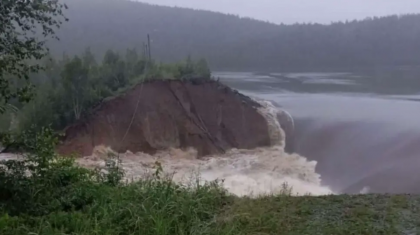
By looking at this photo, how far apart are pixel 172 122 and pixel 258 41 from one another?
1935 cm

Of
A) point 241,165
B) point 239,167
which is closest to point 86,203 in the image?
point 239,167

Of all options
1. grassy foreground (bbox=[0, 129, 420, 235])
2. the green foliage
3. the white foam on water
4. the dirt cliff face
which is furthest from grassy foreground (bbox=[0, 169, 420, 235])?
the dirt cliff face

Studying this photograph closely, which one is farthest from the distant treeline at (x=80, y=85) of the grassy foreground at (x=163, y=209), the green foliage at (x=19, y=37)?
the grassy foreground at (x=163, y=209)

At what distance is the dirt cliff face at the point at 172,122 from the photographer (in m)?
17.0

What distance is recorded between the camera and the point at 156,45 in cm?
3538

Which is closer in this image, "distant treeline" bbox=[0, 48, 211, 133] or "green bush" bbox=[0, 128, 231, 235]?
"green bush" bbox=[0, 128, 231, 235]

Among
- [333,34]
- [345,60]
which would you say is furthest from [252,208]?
[333,34]

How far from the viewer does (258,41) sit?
3647cm

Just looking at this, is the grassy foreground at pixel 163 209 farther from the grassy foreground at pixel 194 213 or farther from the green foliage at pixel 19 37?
the green foliage at pixel 19 37

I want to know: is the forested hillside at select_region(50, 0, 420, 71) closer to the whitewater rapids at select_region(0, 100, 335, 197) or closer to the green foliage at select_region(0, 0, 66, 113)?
the whitewater rapids at select_region(0, 100, 335, 197)

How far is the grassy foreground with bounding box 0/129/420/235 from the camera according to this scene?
4605mm

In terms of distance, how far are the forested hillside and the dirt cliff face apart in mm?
11525

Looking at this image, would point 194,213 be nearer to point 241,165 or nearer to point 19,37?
point 19,37

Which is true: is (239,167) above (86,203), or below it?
below
